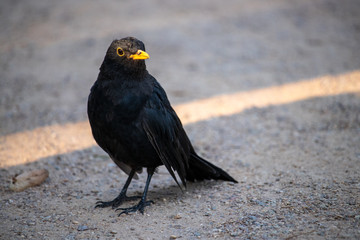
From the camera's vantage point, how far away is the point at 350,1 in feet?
41.0

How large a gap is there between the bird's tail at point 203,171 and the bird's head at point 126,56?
4.33ft

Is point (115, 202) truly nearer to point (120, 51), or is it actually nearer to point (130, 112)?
point (130, 112)

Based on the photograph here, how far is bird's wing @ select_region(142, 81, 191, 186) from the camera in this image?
13.4 feet

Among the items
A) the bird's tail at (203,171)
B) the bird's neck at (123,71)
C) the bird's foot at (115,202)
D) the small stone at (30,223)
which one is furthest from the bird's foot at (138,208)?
the bird's neck at (123,71)

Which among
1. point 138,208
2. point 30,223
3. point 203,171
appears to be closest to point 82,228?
point 30,223

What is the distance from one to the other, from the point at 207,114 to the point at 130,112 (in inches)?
120

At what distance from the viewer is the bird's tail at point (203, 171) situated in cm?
468

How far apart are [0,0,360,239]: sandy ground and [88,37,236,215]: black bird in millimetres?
670

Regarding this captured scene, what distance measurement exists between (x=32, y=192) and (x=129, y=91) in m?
1.81

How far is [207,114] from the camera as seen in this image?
6.86m

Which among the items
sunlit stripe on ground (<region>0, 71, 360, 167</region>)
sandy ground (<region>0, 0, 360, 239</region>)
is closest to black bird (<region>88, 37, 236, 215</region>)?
sandy ground (<region>0, 0, 360, 239</region>)

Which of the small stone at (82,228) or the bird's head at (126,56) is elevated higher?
the bird's head at (126,56)

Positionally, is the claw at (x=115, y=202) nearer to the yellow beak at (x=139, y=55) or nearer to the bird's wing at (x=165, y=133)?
the bird's wing at (x=165, y=133)

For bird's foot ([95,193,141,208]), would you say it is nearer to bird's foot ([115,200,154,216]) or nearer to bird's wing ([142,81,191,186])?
bird's foot ([115,200,154,216])
